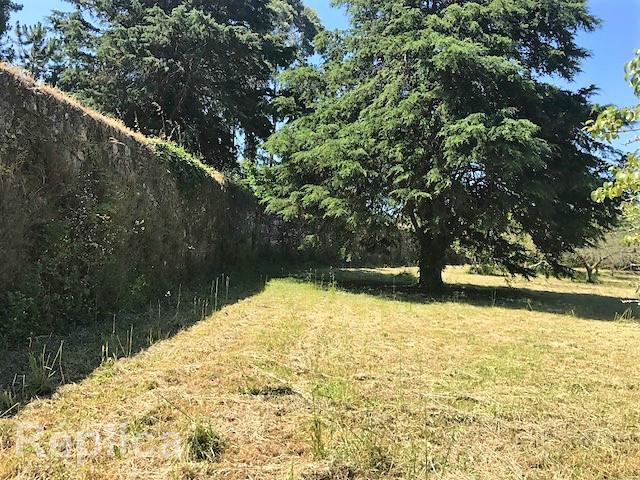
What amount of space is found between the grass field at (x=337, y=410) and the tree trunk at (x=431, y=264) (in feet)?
18.3

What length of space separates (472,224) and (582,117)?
3.21 m

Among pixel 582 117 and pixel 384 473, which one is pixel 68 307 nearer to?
pixel 384 473

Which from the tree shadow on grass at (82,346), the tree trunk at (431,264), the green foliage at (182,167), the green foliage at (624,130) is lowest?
the tree shadow on grass at (82,346)

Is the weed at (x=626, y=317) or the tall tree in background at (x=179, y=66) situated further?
the tall tree in background at (x=179, y=66)

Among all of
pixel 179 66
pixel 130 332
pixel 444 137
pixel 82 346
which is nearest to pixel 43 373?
pixel 82 346

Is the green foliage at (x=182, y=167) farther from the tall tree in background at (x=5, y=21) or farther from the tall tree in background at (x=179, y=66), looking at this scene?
the tall tree in background at (x=5, y=21)

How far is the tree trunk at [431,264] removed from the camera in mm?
11781

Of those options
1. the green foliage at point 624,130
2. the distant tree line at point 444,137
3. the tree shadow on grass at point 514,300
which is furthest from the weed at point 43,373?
the tree shadow on grass at point 514,300

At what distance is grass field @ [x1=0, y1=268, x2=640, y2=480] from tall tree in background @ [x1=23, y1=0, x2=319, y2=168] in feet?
36.9

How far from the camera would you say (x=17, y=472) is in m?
2.23

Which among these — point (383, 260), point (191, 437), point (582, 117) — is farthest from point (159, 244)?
point (383, 260)

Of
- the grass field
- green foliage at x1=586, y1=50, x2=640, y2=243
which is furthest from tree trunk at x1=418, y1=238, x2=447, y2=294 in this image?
green foliage at x1=586, y1=50, x2=640, y2=243

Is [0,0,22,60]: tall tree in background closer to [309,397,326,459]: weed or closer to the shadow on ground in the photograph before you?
the shadow on ground

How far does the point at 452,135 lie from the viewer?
9047mm
